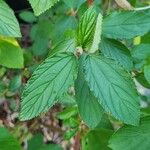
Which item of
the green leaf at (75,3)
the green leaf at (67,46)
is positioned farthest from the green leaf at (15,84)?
the green leaf at (67,46)

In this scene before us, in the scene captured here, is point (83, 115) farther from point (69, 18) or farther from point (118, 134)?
point (69, 18)

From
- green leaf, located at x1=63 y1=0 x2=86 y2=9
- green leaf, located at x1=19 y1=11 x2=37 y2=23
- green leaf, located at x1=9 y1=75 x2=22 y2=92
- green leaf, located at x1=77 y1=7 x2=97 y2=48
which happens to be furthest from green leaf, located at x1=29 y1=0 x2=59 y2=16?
green leaf, located at x1=19 y1=11 x2=37 y2=23

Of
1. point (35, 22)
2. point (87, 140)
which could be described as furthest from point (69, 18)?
point (35, 22)

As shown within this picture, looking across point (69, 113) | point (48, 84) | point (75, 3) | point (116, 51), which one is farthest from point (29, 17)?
point (48, 84)

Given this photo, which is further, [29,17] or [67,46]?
[29,17]

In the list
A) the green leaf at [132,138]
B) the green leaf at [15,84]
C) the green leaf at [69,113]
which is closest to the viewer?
the green leaf at [132,138]

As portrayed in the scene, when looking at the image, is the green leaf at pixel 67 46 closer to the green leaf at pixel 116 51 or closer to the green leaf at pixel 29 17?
the green leaf at pixel 116 51

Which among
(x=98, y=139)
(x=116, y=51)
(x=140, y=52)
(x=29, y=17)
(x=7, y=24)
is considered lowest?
(x=29, y=17)

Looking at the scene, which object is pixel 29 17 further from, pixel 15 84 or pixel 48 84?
pixel 48 84
